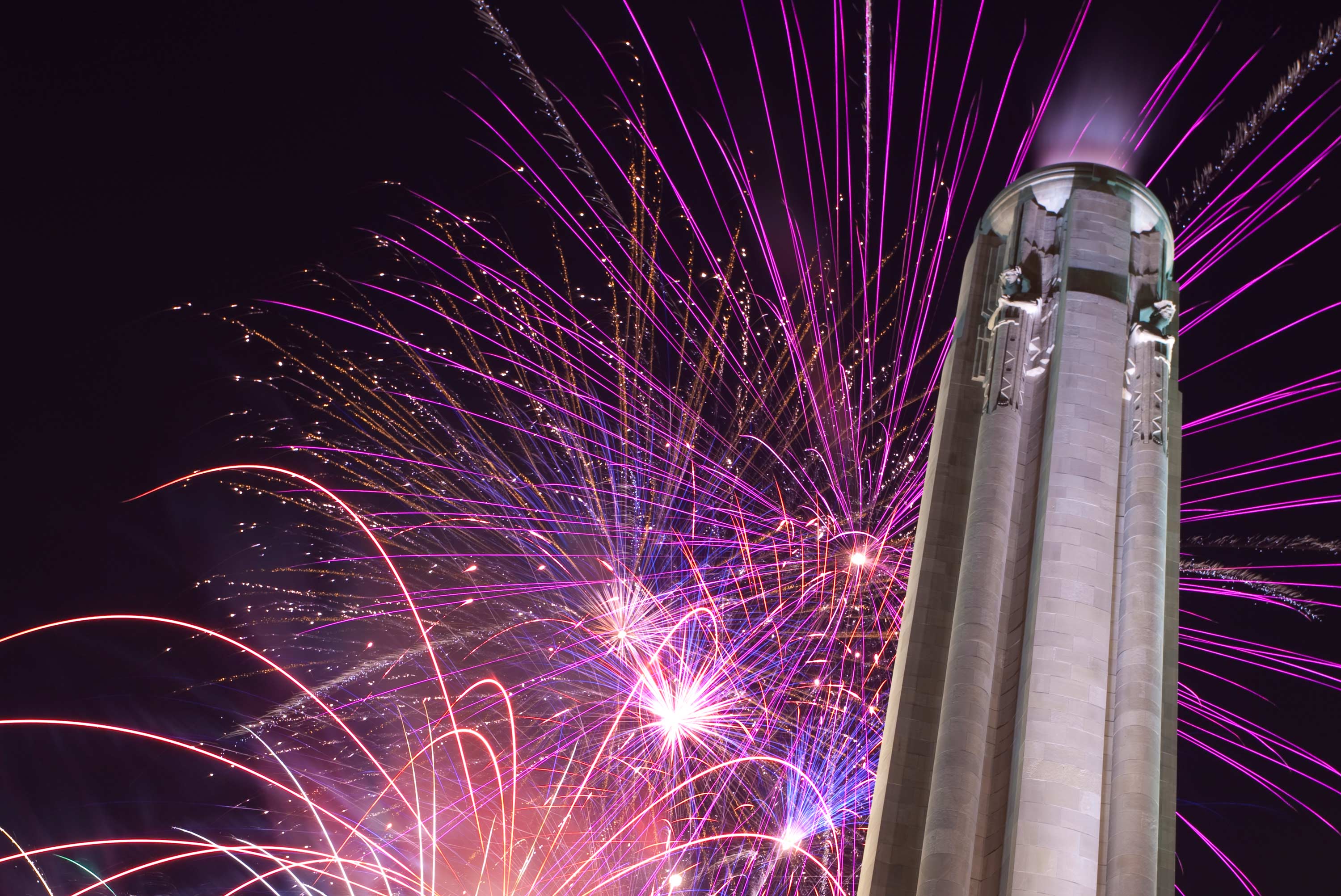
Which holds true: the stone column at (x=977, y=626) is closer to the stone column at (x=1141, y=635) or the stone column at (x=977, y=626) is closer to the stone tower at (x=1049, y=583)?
the stone tower at (x=1049, y=583)

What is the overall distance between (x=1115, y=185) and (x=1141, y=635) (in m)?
15.2

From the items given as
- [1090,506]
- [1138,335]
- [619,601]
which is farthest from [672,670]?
[1138,335]

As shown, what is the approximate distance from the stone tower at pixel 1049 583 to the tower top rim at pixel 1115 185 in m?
0.07

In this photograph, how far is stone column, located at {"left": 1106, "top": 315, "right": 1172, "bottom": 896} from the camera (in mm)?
28562

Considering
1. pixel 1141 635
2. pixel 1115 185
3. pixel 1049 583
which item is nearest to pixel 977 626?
pixel 1049 583

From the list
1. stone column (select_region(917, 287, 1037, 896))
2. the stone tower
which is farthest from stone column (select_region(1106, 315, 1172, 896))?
stone column (select_region(917, 287, 1037, 896))

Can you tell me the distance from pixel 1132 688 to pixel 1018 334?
36.4ft

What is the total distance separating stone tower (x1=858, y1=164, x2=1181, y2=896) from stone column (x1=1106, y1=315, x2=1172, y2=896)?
0.16 ft

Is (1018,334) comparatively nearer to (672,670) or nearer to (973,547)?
(973,547)

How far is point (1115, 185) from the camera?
38438mm

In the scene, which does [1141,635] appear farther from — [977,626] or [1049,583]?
[977,626]

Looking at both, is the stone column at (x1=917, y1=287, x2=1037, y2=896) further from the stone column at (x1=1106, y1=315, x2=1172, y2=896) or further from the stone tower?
the stone column at (x1=1106, y1=315, x2=1172, y2=896)

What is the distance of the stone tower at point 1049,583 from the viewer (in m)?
28.7

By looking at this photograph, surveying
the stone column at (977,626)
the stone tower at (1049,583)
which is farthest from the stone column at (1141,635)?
the stone column at (977,626)
